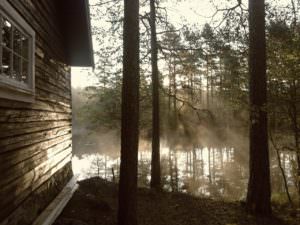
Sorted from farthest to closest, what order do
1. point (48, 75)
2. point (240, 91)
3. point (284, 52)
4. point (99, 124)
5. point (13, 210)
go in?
point (99, 124) → point (240, 91) → point (284, 52) → point (48, 75) → point (13, 210)

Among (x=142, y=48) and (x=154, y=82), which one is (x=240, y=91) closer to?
(x=154, y=82)

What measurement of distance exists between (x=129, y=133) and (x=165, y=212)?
350cm

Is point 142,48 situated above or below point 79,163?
above

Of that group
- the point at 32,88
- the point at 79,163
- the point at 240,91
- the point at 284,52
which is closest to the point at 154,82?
the point at 240,91

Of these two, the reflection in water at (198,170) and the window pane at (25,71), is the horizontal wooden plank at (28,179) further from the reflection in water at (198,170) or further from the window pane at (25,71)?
the reflection in water at (198,170)

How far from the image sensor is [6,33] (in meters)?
4.41

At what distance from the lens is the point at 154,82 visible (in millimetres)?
11977

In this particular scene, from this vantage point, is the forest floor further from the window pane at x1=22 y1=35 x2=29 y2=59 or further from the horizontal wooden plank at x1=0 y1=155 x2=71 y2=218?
the window pane at x1=22 y1=35 x2=29 y2=59

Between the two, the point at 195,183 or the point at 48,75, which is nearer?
the point at 48,75

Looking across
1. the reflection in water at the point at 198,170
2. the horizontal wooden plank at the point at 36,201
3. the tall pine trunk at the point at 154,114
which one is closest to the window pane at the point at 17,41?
the horizontal wooden plank at the point at 36,201

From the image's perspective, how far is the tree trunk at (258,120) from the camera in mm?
7543

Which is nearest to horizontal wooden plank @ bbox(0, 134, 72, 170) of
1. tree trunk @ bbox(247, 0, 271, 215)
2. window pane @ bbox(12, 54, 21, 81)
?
window pane @ bbox(12, 54, 21, 81)

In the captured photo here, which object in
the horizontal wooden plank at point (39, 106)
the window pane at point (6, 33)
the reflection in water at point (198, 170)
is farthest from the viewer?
the reflection in water at point (198, 170)

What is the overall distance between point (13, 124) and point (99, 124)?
49.0 ft
